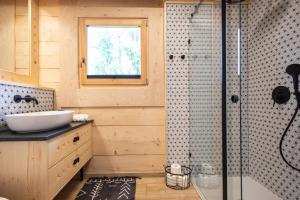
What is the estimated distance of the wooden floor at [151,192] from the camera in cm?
199

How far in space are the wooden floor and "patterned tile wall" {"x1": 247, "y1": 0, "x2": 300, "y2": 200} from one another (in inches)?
26.9

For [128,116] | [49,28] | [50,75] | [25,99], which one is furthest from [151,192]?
[49,28]

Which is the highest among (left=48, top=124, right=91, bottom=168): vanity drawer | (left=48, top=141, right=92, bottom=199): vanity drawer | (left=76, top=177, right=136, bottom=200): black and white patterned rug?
(left=48, top=124, right=91, bottom=168): vanity drawer

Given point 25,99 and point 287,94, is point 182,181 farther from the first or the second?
point 25,99

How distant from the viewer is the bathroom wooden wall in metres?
2.42

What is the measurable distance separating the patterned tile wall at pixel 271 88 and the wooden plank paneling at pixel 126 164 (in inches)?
39.9

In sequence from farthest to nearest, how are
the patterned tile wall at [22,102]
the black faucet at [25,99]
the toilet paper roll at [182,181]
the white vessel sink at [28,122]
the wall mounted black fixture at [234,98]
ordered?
1. the toilet paper roll at [182,181]
2. the black faucet at [25,99]
3. the patterned tile wall at [22,102]
4. the wall mounted black fixture at [234,98]
5. the white vessel sink at [28,122]

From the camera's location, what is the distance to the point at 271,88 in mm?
1914

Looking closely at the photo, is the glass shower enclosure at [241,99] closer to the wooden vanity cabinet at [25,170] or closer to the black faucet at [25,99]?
the wooden vanity cabinet at [25,170]

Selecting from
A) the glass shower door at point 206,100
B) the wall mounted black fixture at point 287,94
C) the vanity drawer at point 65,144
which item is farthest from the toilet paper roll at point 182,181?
the vanity drawer at point 65,144

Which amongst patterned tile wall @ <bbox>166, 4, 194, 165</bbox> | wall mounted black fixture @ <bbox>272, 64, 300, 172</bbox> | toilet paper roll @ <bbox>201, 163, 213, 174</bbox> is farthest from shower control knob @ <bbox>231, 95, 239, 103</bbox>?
patterned tile wall @ <bbox>166, 4, 194, 165</bbox>

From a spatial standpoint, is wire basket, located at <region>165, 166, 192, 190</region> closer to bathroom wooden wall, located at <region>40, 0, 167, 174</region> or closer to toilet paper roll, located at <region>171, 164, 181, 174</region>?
toilet paper roll, located at <region>171, 164, 181, 174</region>

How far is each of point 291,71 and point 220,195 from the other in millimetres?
1105

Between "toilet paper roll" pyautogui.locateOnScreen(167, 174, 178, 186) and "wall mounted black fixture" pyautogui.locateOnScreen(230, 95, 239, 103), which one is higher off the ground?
"wall mounted black fixture" pyautogui.locateOnScreen(230, 95, 239, 103)
